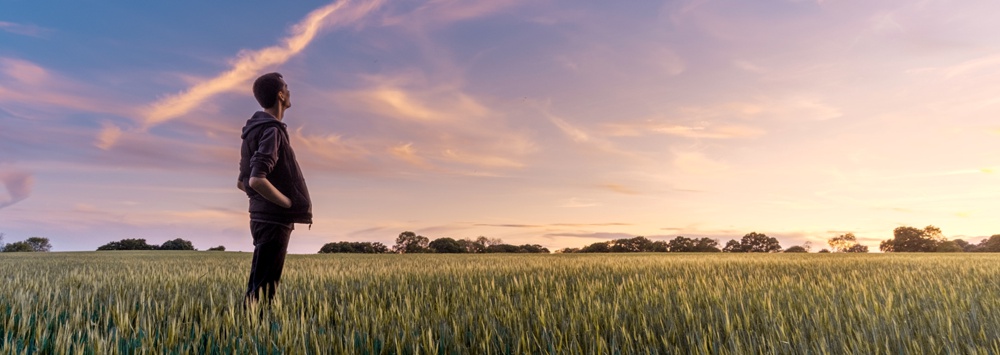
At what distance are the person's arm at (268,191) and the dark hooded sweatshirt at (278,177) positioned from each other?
208mm

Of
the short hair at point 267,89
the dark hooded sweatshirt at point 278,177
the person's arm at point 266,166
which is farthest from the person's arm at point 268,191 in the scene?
the short hair at point 267,89

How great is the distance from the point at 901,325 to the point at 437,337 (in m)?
3.31

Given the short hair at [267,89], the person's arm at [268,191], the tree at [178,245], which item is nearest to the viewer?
the person's arm at [268,191]

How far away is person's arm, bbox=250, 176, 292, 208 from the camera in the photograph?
365 cm

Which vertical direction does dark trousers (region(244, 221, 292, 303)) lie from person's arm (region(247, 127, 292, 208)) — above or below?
below

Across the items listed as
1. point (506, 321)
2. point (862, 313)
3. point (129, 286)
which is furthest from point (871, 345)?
point (129, 286)

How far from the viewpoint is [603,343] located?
296cm

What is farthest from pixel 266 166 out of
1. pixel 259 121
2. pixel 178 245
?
pixel 178 245

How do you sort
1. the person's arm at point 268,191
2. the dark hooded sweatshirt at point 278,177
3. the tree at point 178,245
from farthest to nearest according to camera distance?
the tree at point 178,245 < the dark hooded sweatshirt at point 278,177 < the person's arm at point 268,191

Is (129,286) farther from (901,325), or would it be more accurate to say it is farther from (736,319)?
(901,325)

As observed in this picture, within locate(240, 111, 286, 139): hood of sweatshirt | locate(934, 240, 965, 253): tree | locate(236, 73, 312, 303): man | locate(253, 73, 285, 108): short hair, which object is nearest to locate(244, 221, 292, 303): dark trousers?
locate(236, 73, 312, 303): man

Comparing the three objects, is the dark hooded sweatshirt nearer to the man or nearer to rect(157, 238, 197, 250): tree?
the man

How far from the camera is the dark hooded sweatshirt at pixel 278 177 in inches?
158

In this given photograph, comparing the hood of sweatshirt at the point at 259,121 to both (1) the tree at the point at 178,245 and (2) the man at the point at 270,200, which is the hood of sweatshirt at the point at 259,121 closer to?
(2) the man at the point at 270,200
